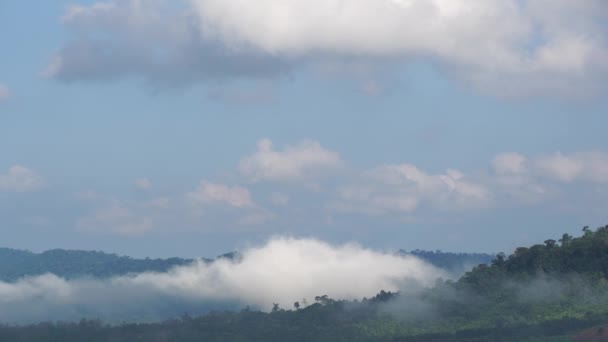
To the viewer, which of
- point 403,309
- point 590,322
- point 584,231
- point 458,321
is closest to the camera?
point 590,322

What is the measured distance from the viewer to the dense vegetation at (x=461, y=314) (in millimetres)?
107000

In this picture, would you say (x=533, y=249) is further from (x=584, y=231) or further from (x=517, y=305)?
(x=517, y=305)

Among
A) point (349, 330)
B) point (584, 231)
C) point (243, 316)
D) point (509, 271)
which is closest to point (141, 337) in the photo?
point (243, 316)

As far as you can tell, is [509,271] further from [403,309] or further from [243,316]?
[243,316]

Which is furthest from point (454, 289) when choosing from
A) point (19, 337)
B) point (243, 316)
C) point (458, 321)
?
point (19, 337)

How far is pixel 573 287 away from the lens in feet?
383

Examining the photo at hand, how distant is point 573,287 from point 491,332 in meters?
17.4

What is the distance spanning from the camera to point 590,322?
103 metres

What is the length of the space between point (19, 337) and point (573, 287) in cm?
6958

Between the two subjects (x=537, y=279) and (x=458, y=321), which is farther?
(x=537, y=279)

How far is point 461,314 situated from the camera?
11512 centimetres

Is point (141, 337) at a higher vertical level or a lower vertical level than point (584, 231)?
lower

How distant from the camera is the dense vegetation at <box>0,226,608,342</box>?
10700cm

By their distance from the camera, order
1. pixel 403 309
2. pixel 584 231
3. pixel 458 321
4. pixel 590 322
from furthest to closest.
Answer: pixel 584 231 < pixel 403 309 < pixel 458 321 < pixel 590 322
